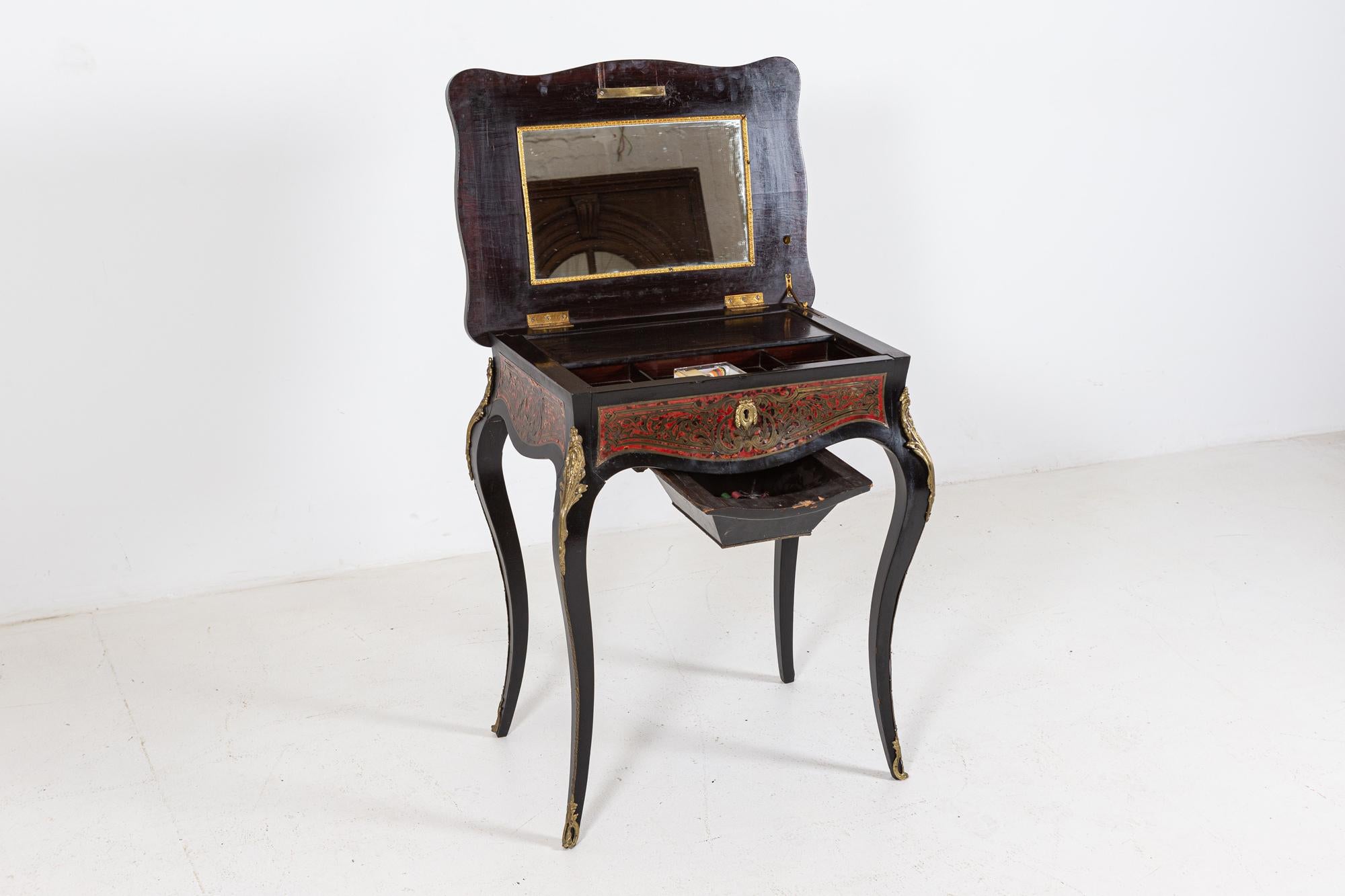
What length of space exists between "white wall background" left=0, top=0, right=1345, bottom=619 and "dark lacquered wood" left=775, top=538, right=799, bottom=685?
1062 millimetres

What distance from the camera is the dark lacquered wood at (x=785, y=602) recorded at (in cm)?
312

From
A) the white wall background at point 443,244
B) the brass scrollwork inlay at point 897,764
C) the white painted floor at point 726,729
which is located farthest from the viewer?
the white wall background at point 443,244

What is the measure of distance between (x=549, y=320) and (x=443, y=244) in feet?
3.88

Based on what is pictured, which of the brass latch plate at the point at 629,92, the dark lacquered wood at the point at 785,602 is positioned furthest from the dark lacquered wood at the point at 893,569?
Answer: the brass latch plate at the point at 629,92

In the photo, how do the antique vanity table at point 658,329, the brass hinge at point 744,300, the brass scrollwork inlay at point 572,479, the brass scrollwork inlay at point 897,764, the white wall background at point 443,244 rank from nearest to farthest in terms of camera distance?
the brass scrollwork inlay at point 572,479 → the antique vanity table at point 658,329 → the brass scrollwork inlay at point 897,764 → the brass hinge at point 744,300 → the white wall background at point 443,244

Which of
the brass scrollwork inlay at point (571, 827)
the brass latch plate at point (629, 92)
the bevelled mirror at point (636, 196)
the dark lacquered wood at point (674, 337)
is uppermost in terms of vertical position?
the brass latch plate at point (629, 92)

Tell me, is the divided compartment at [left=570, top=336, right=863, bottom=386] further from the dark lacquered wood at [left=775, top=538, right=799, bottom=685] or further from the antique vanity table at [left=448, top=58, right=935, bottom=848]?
the dark lacquered wood at [left=775, top=538, right=799, bottom=685]

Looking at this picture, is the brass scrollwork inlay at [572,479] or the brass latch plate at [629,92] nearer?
the brass scrollwork inlay at [572,479]

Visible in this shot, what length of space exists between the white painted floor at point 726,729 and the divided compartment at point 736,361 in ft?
3.04

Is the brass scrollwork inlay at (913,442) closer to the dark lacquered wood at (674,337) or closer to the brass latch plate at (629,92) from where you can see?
the dark lacquered wood at (674,337)

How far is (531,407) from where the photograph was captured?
248 centimetres

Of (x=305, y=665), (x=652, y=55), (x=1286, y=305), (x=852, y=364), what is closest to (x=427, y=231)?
(x=652, y=55)

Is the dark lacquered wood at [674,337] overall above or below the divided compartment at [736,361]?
above

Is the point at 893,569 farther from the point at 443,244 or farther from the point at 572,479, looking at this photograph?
the point at 443,244
